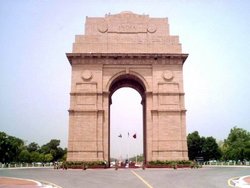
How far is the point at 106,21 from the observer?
45.1 metres

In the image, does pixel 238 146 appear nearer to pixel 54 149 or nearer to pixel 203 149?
pixel 203 149

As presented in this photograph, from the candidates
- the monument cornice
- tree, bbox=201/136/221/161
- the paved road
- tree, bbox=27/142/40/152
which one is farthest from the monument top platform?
tree, bbox=27/142/40/152

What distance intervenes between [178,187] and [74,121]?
1024 inches

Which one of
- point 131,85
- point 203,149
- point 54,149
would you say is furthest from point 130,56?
point 54,149

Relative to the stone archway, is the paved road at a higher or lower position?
lower

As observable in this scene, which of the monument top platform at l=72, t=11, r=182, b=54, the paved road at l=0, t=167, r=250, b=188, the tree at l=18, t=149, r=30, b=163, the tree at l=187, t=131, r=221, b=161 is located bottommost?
the paved road at l=0, t=167, r=250, b=188

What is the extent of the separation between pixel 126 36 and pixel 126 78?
5.52 m

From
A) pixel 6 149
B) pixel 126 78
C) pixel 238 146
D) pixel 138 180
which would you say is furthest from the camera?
pixel 238 146

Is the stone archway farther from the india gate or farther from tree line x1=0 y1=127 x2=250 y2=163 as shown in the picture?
tree line x1=0 y1=127 x2=250 y2=163

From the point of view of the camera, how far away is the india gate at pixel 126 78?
4041cm

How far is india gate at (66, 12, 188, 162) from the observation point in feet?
133

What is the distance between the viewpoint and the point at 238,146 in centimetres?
7931

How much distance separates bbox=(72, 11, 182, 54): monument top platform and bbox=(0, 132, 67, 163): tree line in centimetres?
3433

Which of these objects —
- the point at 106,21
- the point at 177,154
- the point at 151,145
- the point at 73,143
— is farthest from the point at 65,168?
the point at 106,21
